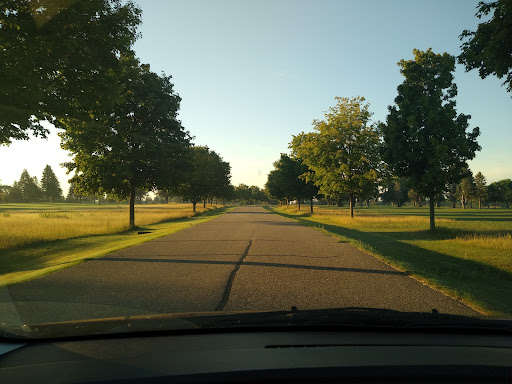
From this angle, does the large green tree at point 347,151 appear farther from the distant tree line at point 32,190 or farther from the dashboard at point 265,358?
the distant tree line at point 32,190

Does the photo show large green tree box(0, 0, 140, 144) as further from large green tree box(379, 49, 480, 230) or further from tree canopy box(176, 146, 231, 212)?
tree canopy box(176, 146, 231, 212)

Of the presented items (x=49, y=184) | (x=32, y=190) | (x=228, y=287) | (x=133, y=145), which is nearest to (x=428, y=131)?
(x=228, y=287)

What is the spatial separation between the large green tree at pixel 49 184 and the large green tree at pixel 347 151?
127065mm

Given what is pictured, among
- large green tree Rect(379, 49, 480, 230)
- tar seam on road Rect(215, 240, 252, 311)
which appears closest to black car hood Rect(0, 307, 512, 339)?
tar seam on road Rect(215, 240, 252, 311)

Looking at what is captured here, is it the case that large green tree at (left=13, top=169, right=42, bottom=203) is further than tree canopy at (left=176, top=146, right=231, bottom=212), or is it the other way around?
large green tree at (left=13, top=169, right=42, bottom=203)

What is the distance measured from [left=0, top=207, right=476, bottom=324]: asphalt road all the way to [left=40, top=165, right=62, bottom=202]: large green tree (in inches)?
5418

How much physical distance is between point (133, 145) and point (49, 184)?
126 metres

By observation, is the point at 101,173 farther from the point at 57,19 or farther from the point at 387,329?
the point at 387,329

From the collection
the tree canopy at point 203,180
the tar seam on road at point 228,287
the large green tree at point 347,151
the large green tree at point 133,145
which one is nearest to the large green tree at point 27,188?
the tree canopy at point 203,180

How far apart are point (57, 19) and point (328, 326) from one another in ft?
33.8

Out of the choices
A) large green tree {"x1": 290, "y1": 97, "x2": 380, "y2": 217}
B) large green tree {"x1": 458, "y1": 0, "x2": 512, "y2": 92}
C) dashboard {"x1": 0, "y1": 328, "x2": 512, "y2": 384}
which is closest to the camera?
dashboard {"x1": 0, "y1": 328, "x2": 512, "y2": 384}

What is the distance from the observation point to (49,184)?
418 feet

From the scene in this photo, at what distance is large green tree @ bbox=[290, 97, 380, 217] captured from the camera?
27.5 m

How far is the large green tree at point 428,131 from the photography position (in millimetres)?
17438
